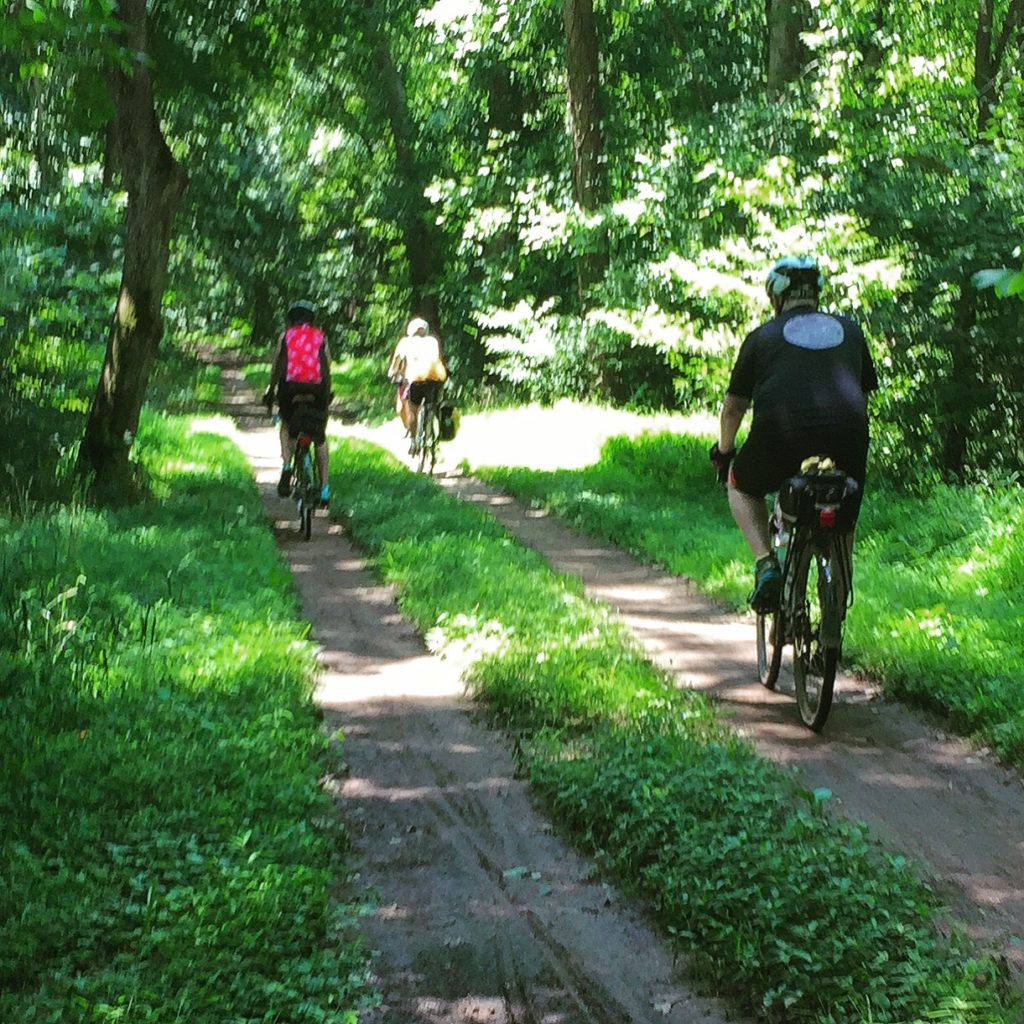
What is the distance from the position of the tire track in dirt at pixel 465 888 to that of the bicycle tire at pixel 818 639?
152 cm

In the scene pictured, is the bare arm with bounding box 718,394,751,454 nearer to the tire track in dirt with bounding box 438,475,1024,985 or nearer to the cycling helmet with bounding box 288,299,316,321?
the tire track in dirt with bounding box 438,475,1024,985

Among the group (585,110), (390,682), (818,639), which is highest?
(585,110)

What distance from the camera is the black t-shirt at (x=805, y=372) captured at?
5402 mm

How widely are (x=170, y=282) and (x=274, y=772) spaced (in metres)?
24.9

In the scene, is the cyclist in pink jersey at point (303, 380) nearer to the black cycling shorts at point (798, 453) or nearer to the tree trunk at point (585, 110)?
the black cycling shorts at point (798, 453)

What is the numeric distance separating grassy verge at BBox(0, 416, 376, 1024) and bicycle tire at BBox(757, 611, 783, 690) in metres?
2.39

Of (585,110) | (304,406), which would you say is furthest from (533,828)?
(585,110)

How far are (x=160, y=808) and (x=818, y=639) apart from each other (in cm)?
307

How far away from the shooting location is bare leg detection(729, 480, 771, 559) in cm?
600

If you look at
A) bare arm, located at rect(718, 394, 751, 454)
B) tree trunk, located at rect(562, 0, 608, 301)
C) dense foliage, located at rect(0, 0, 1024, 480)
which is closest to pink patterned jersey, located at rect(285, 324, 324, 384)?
dense foliage, located at rect(0, 0, 1024, 480)

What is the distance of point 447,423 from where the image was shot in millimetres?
15344

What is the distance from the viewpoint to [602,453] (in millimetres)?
15281

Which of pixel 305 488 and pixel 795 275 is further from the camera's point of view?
pixel 305 488

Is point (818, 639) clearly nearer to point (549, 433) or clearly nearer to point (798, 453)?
point (798, 453)
